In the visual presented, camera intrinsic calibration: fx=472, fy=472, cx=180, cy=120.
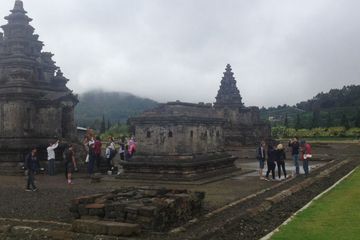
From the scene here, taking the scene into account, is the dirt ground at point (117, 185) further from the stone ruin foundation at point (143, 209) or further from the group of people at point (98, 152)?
the group of people at point (98, 152)

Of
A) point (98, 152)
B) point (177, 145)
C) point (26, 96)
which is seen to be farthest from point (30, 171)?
point (26, 96)

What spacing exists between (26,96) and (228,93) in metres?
32.5

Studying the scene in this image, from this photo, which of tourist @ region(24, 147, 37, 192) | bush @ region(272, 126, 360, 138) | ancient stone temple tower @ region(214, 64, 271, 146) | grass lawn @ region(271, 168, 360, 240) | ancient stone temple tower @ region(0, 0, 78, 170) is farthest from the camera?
bush @ region(272, 126, 360, 138)

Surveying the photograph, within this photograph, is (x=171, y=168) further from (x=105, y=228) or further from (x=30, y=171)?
(x=105, y=228)

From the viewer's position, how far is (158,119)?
21.4 meters

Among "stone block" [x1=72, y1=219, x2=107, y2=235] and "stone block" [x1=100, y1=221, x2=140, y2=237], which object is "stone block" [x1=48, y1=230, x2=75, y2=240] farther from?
"stone block" [x1=100, y1=221, x2=140, y2=237]

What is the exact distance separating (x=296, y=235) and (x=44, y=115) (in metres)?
21.3

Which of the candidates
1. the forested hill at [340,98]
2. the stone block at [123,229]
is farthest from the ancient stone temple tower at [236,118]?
the forested hill at [340,98]

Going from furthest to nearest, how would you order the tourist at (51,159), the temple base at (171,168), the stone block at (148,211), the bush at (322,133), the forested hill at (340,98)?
the forested hill at (340,98) → the bush at (322,133) → the tourist at (51,159) → the temple base at (171,168) → the stone block at (148,211)

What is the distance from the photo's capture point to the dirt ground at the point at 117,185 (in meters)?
10.7

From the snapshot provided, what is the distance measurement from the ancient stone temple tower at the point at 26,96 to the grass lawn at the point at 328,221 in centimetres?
1806

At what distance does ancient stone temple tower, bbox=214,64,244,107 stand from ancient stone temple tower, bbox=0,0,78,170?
27.3 meters

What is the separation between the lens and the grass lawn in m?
9.40

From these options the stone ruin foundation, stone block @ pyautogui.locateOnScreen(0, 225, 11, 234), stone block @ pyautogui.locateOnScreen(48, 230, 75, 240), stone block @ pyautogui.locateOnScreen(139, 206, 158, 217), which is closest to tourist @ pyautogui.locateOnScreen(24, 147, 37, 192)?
the stone ruin foundation
